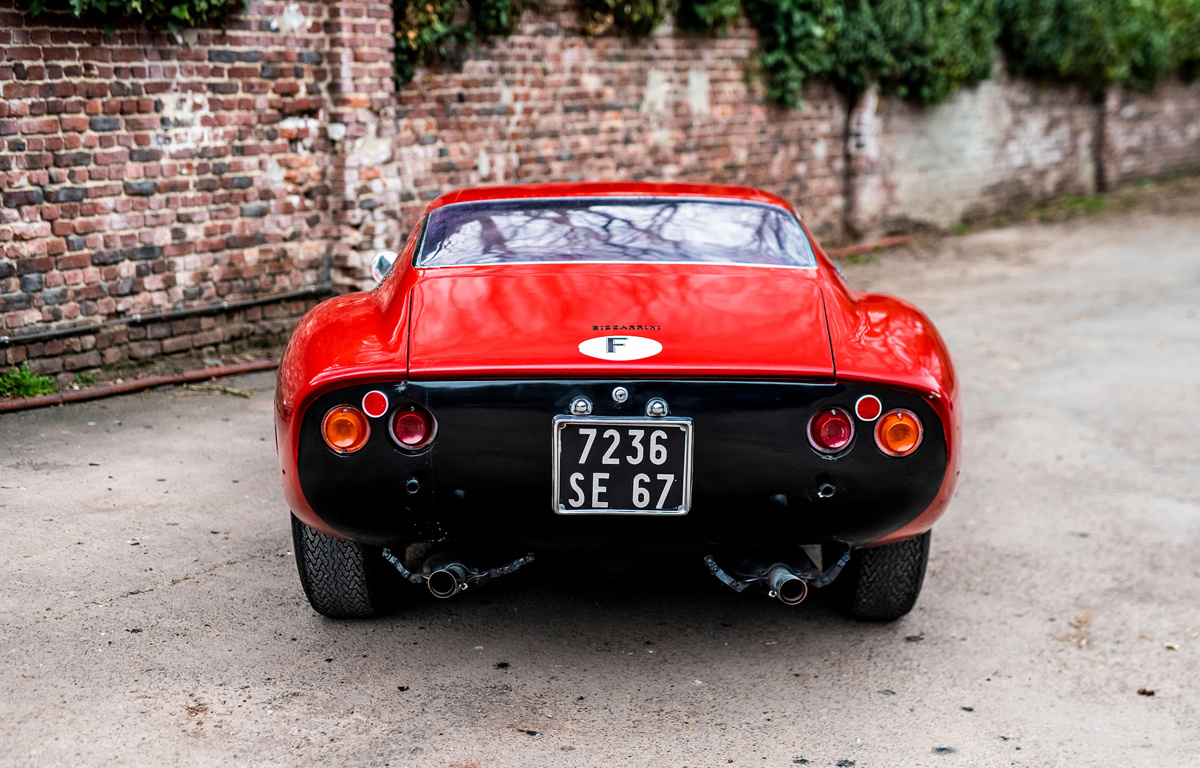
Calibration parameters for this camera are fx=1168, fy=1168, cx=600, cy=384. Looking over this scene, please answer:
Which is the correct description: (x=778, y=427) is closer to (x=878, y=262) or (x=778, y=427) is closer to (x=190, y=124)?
(x=190, y=124)

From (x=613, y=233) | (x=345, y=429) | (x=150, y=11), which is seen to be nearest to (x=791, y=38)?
(x=150, y=11)

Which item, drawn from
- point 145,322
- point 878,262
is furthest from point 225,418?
point 878,262

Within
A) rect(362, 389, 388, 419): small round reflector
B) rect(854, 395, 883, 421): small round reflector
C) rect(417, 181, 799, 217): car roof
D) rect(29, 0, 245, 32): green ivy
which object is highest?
rect(29, 0, 245, 32): green ivy

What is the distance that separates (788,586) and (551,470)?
734mm

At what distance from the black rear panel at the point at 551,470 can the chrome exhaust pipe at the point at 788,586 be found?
0.37 feet

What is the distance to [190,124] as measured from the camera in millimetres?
6723

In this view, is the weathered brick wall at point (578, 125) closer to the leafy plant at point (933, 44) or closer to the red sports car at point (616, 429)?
the leafy plant at point (933, 44)

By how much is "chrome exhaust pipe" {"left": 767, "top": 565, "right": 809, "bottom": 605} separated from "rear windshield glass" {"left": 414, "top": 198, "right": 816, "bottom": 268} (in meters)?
1.05

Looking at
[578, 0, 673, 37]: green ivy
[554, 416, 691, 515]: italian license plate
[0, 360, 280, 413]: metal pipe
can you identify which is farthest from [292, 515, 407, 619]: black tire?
[578, 0, 673, 37]: green ivy

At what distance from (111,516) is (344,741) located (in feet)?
6.47

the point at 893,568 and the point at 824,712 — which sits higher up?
the point at 893,568

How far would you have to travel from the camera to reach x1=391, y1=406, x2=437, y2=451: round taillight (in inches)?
119

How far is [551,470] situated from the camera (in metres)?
3.02

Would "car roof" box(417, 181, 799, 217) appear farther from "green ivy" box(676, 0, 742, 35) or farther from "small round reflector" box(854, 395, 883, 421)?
"green ivy" box(676, 0, 742, 35)
